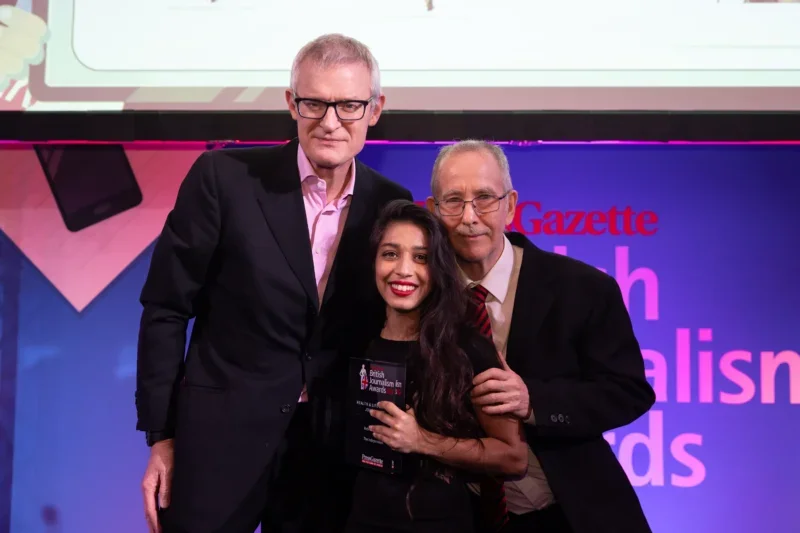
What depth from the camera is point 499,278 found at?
1.73 m

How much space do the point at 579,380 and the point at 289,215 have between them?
822mm

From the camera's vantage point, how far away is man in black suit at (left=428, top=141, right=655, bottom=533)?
62.2 inches

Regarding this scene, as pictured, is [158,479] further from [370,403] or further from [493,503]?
[493,503]

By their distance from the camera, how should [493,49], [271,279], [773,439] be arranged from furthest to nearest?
[773,439] → [493,49] → [271,279]

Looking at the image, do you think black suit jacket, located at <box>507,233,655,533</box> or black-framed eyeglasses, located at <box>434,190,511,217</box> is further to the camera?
black-framed eyeglasses, located at <box>434,190,511,217</box>

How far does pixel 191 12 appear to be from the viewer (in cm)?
225

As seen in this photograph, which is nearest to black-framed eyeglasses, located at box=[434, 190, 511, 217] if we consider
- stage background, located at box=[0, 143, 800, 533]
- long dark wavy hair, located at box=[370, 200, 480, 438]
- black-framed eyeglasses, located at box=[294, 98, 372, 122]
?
long dark wavy hair, located at box=[370, 200, 480, 438]

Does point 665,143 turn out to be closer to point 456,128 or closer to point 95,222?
point 456,128

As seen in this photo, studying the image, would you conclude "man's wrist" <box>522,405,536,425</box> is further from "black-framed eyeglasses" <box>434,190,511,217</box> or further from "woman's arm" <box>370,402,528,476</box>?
"black-framed eyeglasses" <box>434,190,511,217</box>

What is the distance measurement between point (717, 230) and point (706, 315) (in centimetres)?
31

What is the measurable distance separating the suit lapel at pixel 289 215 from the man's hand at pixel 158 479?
0.52m

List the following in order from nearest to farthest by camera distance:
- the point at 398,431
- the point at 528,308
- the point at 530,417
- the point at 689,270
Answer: the point at 398,431 < the point at 530,417 < the point at 528,308 < the point at 689,270

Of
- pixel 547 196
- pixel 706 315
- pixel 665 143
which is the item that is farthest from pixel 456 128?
pixel 706 315

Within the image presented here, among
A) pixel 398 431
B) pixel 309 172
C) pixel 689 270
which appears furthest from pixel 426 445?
pixel 689 270
